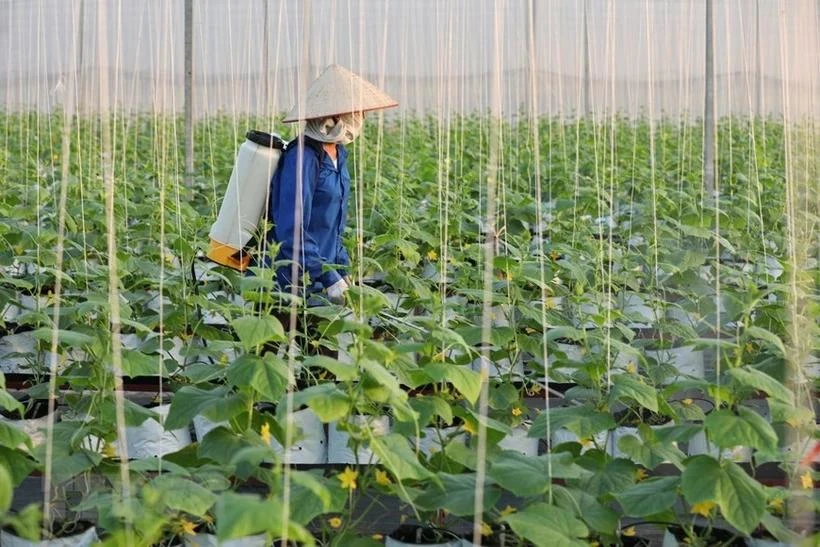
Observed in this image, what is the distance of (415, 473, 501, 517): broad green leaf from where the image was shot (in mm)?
2098

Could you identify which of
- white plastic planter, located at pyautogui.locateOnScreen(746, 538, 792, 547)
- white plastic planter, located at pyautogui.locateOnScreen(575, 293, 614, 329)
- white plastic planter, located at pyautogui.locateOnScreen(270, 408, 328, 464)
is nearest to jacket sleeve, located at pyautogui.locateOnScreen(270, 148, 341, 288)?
white plastic planter, located at pyautogui.locateOnScreen(270, 408, 328, 464)

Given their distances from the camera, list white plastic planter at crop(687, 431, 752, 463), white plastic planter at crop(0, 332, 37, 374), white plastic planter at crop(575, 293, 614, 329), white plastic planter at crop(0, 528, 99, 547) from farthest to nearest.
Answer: white plastic planter at crop(0, 332, 37, 374), white plastic planter at crop(687, 431, 752, 463), white plastic planter at crop(575, 293, 614, 329), white plastic planter at crop(0, 528, 99, 547)

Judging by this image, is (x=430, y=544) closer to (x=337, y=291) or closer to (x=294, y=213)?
(x=337, y=291)

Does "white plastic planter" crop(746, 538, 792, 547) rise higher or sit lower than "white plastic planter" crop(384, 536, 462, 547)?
higher

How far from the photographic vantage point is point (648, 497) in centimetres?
216

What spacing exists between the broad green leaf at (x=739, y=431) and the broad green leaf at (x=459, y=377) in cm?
42

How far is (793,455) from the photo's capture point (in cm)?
242

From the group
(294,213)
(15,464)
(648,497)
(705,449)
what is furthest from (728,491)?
(294,213)

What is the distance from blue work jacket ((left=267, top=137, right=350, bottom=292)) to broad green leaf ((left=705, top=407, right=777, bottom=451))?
137cm

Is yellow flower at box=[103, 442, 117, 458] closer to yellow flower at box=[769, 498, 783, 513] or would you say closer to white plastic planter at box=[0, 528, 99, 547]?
white plastic planter at box=[0, 528, 99, 547]

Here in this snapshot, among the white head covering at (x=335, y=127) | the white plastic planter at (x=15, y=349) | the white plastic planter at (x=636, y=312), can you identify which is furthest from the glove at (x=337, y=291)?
the white plastic planter at (x=15, y=349)

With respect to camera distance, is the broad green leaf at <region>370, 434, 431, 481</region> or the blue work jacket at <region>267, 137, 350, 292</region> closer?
the broad green leaf at <region>370, 434, 431, 481</region>

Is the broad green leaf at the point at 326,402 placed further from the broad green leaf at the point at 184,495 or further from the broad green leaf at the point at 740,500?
the broad green leaf at the point at 740,500

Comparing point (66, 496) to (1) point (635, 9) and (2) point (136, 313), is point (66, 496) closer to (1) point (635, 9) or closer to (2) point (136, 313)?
(2) point (136, 313)
